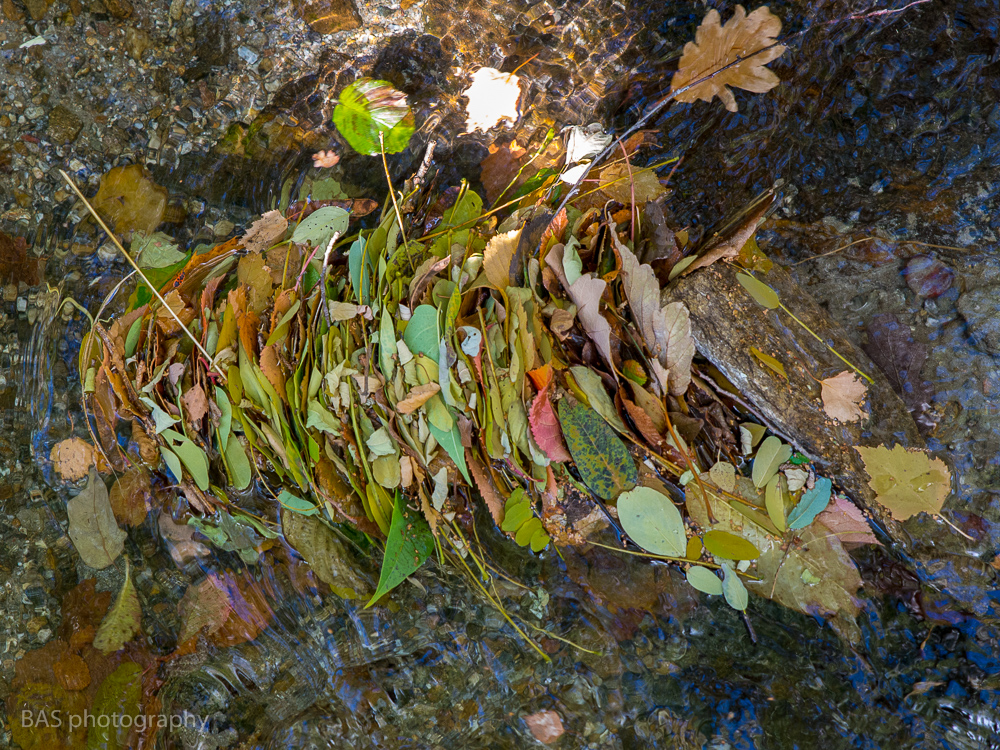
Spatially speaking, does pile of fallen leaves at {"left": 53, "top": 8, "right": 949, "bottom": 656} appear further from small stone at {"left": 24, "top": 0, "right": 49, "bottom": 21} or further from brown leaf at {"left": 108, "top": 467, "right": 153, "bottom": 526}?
small stone at {"left": 24, "top": 0, "right": 49, "bottom": 21}

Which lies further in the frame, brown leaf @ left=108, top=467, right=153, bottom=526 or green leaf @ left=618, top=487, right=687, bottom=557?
brown leaf @ left=108, top=467, right=153, bottom=526

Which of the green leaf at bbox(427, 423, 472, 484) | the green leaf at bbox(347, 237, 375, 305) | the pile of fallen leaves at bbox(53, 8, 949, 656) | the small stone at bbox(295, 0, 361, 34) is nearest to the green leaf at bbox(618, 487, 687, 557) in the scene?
the pile of fallen leaves at bbox(53, 8, 949, 656)

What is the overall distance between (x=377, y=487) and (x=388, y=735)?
15.3 inches

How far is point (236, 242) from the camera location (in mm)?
938

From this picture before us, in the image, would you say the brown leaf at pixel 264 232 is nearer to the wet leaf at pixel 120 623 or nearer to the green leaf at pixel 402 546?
the green leaf at pixel 402 546

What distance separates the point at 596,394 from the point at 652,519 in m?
0.19

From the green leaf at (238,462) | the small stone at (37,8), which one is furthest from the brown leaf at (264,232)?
the small stone at (37,8)

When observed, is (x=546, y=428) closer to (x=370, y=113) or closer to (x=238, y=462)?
(x=238, y=462)

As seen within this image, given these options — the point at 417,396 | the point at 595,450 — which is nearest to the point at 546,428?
the point at 595,450

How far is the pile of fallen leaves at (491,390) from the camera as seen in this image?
733 mm

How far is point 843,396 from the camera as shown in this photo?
2.53ft

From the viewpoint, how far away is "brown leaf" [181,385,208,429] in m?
0.84

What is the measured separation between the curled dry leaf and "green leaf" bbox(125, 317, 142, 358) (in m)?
0.22

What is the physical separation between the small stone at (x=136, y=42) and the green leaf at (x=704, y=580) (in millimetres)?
1228
